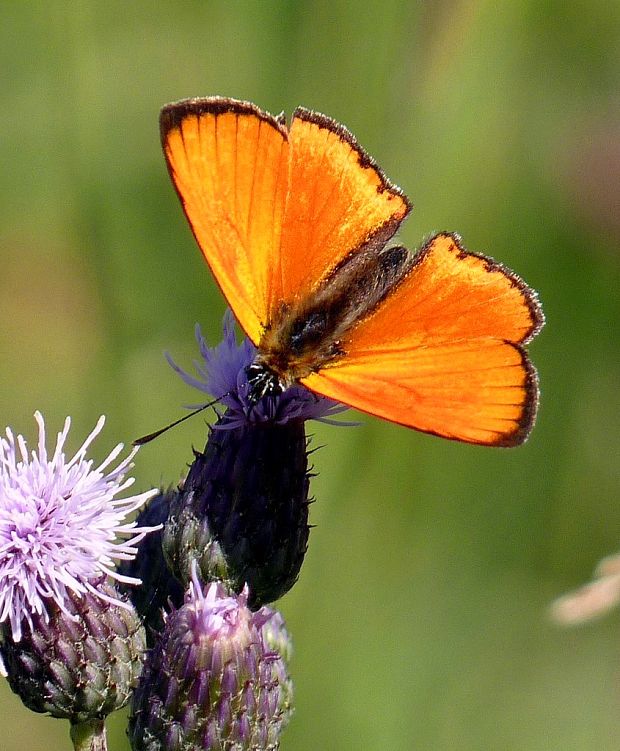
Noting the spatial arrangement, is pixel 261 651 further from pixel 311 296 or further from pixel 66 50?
pixel 66 50

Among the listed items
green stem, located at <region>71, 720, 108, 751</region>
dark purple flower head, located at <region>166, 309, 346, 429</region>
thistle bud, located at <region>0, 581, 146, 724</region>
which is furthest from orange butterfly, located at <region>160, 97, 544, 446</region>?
green stem, located at <region>71, 720, 108, 751</region>

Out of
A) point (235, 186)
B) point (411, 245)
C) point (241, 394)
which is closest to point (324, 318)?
point (241, 394)

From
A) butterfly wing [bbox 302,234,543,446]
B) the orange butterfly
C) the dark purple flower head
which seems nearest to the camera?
butterfly wing [bbox 302,234,543,446]

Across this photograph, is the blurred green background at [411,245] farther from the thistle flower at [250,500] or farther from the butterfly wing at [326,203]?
the thistle flower at [250,500]

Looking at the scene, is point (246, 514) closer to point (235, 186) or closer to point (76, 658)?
point (76, 658)

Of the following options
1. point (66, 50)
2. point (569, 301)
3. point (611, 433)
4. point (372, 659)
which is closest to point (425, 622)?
point (372, 659)

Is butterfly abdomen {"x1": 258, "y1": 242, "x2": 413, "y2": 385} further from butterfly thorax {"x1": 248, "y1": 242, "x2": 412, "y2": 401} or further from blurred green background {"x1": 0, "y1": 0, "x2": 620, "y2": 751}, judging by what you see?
blurred green background {"x1": 0, "y1": 0, "x2": 620, "y2": 751}
